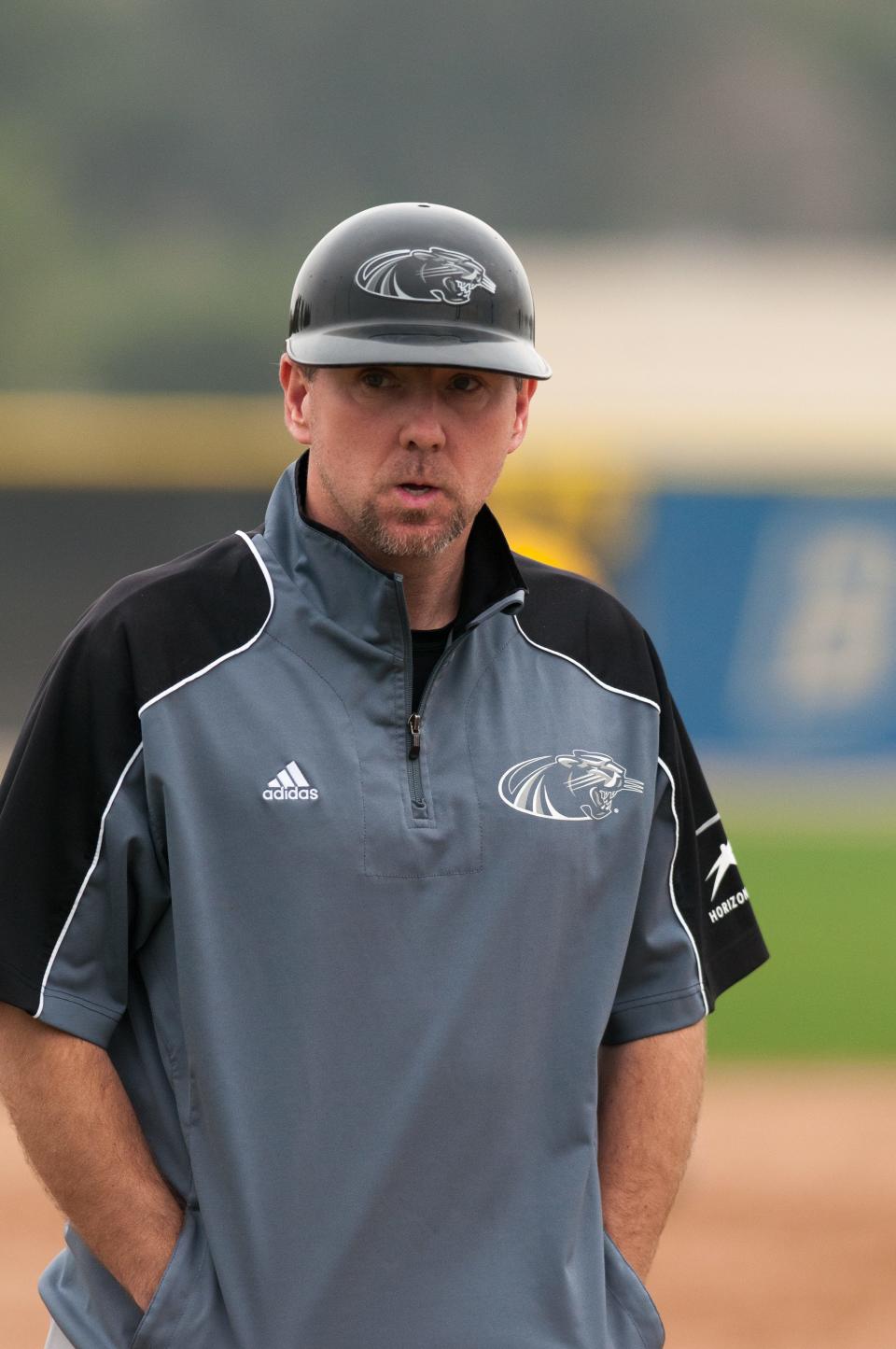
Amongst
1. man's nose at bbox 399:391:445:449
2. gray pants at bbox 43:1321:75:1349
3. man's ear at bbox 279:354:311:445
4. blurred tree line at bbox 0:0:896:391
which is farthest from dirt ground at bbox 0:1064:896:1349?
blurred tree line at bbox 0:0:896:391

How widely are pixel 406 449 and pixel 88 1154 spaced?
76 cm

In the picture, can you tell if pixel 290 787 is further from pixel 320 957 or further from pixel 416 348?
pixel 416 348

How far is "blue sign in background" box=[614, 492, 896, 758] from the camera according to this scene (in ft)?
46.7

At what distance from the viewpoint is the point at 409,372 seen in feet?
6.33

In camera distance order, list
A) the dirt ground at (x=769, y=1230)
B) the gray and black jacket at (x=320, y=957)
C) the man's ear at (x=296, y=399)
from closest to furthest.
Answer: the gray and black jacket at (x=320, y=957) → the man's ear at (x=296, y=399) → the dirt ground at (x=769, y=1230)

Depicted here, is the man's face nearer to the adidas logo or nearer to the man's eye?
the man's eye

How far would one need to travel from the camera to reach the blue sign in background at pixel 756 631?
14242 mm

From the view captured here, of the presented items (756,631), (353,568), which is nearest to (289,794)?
(353,568)

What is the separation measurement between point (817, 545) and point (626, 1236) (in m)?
12.9

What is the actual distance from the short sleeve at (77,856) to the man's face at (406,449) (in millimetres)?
303

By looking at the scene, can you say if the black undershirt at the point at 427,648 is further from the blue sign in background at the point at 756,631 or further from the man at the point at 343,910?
the blue sign in background at the point at 756,631

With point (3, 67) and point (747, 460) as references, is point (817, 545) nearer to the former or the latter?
point (747, 460)

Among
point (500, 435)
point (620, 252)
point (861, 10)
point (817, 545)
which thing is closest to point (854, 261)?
point (620, 252)

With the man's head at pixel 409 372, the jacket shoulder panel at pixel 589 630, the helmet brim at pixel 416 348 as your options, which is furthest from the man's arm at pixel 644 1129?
the helmet brim at pixel 416 348
